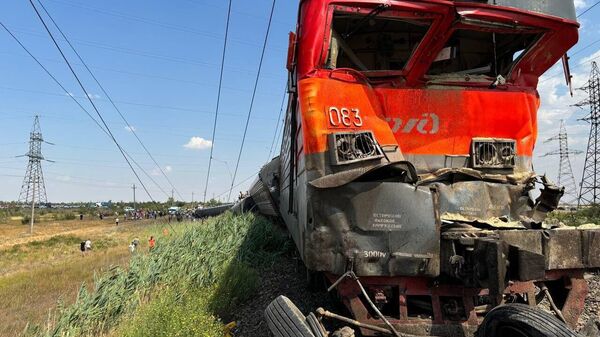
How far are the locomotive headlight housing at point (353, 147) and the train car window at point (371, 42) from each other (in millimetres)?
797

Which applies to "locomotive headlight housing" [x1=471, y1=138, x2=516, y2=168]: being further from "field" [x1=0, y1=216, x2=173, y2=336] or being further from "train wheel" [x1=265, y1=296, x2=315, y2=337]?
"field" [x1=0, y1=216, x2=173, y2=336]

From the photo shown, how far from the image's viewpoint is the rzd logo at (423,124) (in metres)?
4.68

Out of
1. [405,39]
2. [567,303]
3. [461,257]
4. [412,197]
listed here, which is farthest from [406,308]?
[405,39]

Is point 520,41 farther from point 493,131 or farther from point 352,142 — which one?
point 352,142

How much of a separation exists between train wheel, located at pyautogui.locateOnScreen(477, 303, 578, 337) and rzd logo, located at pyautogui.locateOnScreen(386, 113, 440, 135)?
205cm

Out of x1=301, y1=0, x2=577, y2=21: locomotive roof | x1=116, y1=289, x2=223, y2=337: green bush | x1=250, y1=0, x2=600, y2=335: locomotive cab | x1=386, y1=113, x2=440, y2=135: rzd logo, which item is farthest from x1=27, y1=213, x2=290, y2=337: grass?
x1=301, y1=0, x2=577, y2=21: locomotive roof

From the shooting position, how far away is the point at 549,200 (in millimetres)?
4805

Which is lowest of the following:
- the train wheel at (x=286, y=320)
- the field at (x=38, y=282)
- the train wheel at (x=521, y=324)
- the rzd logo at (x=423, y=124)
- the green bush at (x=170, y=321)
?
the field at (x=38, y=282)

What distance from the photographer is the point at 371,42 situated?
5.47 meters

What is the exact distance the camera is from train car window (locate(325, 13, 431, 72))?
4719 millimetres

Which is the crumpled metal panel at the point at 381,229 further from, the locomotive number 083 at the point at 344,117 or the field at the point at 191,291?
the field at the point at 191,291

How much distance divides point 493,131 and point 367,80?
1.47 m

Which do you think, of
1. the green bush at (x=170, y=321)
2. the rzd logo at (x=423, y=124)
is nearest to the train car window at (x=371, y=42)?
the rzd logo at (x=423, y=124)

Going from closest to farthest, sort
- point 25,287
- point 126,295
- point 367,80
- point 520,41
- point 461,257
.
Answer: point 461,257
point 367,80
point 520,41
point 126,295
point 25,287
